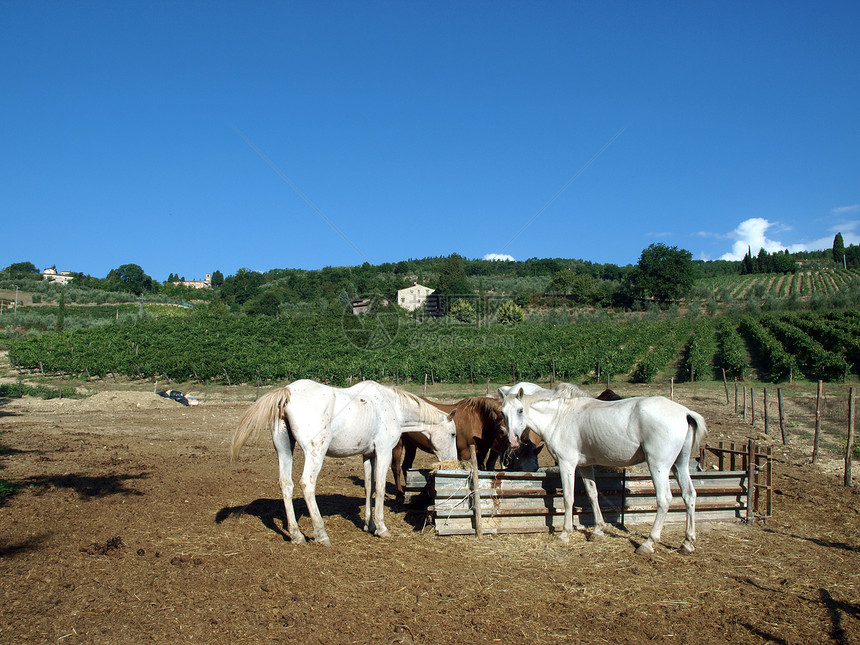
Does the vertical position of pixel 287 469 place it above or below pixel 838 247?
below

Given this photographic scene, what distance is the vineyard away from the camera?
29.4 m

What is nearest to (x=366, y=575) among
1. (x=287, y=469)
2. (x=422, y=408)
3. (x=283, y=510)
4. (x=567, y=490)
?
(x=287, y=469)

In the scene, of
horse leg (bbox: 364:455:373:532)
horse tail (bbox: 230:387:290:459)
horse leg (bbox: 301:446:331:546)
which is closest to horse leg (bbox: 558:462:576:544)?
horse leg (bbox: 364:455:373:532)

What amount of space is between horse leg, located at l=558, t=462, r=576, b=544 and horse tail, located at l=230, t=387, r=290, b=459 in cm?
367

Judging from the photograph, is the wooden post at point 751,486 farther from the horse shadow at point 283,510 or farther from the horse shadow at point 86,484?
the horse shadow at point 86,484

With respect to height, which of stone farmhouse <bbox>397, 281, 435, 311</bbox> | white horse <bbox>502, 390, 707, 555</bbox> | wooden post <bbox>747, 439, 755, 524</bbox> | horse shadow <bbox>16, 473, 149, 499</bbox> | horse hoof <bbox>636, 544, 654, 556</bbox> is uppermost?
stone farmhouse <bbox>397, 281, 435, 311</bbox>

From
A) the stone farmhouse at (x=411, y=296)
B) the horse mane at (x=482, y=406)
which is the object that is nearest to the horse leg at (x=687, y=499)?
the horse mane at (x=482, y=406)

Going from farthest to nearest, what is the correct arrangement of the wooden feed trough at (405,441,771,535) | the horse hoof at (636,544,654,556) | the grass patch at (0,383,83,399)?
the grass patch at (0,383,83,399) → the wooden feed trough at (405,441,771,535) → the horse hoof at (636,544,654,556)

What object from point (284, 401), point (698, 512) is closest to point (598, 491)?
point (698, 512)

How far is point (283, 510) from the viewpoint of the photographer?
7.50 metres

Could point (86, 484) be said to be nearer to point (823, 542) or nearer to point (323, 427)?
point (323, 427)

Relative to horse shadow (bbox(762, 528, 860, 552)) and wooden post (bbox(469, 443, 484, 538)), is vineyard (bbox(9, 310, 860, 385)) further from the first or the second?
wooden post (bbox(469, 443, 484, 538))

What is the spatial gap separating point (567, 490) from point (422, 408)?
7.47 feet

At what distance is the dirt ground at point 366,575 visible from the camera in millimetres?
4277
